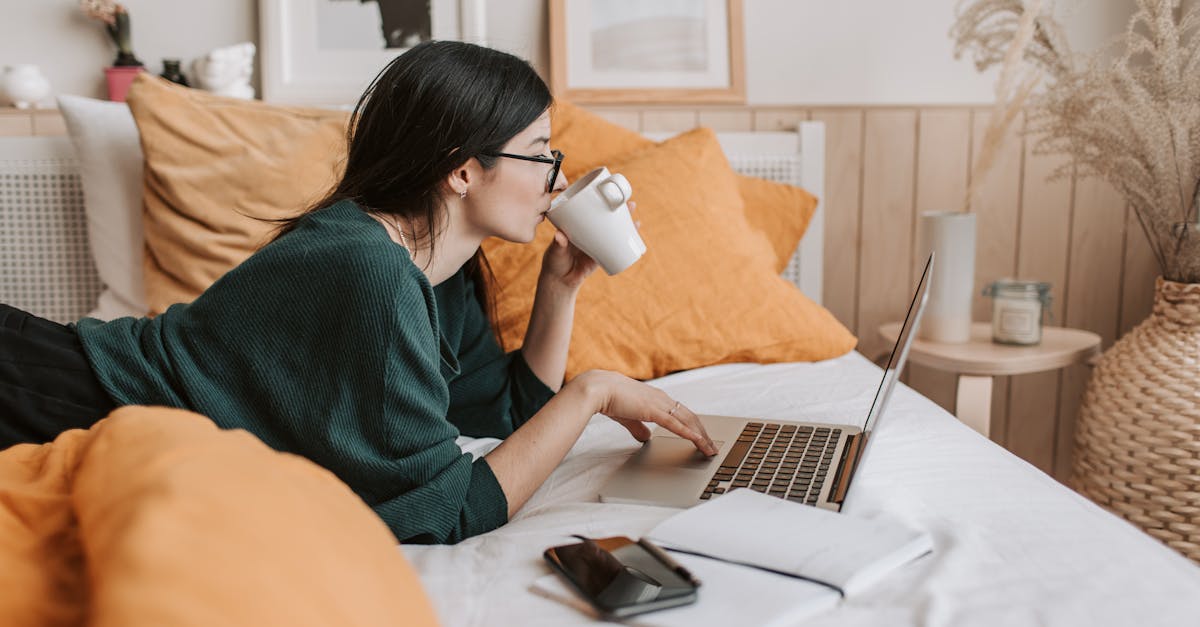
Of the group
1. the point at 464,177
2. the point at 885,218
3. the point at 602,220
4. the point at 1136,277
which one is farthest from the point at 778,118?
the point at 464,177

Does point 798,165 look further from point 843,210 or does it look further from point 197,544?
point 197,544

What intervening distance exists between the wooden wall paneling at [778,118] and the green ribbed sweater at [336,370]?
1.29 m

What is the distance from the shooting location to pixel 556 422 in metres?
1.04

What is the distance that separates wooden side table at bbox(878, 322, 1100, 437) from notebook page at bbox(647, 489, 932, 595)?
1.04 m

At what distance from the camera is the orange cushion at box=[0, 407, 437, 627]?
46 centimetres

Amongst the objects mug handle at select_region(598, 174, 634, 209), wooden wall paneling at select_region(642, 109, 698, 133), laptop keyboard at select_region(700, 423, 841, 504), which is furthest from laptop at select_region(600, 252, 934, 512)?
wooden wall paneling at select_region(642, 109, 698, 133)

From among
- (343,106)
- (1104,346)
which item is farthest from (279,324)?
(1104,346)

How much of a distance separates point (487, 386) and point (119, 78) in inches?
45.2

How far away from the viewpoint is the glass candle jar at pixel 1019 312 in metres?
1.85

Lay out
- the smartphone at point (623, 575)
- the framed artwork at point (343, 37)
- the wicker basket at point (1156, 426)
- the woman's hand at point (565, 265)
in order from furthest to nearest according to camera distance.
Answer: the framed artwork at point (343, 37) < the wicker basket at point (1156, 426) < the woman's hand at point (565, 265) < the smartphone at point (623, 575)

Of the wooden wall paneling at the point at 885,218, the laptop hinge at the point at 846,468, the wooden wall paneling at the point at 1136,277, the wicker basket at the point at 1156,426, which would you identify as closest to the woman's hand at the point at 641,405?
the laptop hinge at the point at 846,468

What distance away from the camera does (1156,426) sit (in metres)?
1.61

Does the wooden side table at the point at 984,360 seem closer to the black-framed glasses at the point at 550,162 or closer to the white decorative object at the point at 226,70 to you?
the black-framed glasses at the point at 550,162

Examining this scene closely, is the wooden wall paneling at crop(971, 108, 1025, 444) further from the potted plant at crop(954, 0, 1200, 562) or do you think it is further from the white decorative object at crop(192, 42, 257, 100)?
the white decorative object at crop(192, 42, 257, 100)
